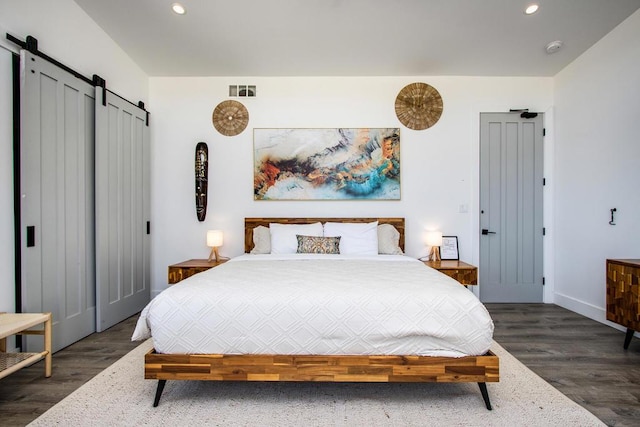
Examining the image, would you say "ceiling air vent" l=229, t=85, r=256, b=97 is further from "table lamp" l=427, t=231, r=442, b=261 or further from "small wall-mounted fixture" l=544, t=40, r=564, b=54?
"small wall-mounted fixture" l=544, t=40, r=564, b=54

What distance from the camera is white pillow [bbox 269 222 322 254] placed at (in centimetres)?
347

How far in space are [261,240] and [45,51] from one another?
2.45 m

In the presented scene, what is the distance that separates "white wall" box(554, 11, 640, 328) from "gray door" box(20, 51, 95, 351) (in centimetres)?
499

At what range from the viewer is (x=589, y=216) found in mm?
3457

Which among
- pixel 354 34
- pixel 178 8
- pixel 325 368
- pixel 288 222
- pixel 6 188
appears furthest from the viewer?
pixel 288 222

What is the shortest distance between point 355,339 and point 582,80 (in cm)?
394

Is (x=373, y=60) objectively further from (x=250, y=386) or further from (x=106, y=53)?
(x=250, y=386)

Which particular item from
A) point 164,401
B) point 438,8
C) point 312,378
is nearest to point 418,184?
point 438,8

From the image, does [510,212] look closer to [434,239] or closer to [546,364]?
[434,239]

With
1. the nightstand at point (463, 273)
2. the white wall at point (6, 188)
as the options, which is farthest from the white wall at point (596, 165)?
the white wall at point (6, 188)

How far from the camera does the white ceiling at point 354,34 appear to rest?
273cm

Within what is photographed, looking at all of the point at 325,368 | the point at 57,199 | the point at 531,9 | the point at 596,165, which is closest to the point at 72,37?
the point at 57,199

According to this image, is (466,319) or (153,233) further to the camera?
(153,233)

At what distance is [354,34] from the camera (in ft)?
10.3
